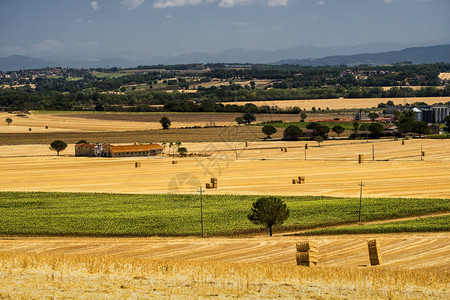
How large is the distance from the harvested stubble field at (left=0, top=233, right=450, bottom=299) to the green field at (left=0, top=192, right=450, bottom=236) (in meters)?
6.35

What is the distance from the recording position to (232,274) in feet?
80.6

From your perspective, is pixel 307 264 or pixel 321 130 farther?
pixel 321 130

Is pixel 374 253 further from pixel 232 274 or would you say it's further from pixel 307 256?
pixel 232 274

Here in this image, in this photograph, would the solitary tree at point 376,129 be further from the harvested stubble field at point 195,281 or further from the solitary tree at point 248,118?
the harvested stubble field at point 195,281

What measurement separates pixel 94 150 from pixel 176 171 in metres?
24.0

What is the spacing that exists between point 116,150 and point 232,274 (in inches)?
2636

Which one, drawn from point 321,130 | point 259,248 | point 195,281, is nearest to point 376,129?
point 321,130

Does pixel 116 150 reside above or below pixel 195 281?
below

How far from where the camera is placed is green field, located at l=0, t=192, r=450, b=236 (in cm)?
4281

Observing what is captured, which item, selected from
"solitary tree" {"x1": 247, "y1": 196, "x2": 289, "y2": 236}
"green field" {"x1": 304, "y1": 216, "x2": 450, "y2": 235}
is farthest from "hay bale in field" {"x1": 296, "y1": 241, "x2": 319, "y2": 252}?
"solitary tree" {"x1": 247, "y1": 196, "x2": 289, "y2": 236}

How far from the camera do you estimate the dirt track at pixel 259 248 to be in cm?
3256

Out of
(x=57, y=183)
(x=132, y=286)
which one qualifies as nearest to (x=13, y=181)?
(x=57, y=183)

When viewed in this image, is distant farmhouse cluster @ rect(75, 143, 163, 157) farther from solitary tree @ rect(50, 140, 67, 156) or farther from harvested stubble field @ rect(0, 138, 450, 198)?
harvested stubble field @ rect(0, 138, 450, 198)

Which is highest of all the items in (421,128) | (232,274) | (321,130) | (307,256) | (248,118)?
(232,274)
